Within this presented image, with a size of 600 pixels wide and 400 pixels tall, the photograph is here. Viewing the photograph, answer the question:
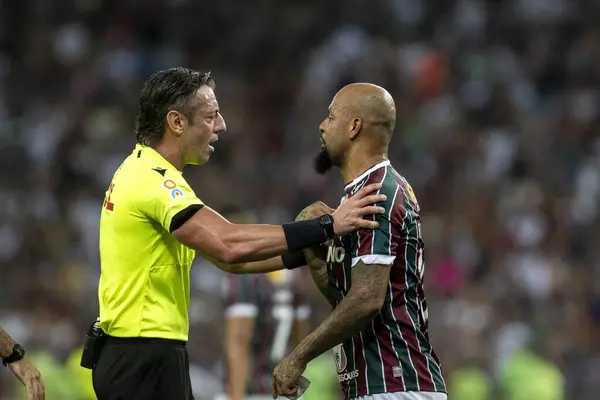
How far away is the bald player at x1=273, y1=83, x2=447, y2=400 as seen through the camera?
16.4 feet

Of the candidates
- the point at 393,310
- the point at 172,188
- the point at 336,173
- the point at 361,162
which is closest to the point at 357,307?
the point at 393,310

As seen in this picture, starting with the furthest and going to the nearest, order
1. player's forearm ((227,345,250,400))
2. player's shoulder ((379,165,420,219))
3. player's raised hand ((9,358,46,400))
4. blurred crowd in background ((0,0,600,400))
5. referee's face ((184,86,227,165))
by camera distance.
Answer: blurred crowd in background ((0,0,600,400)) < player's forearm ((227,345,250,400)) < referee's face ((184,86,227,165)) < player's raised hand ((9,358,46,400)) < player's shoulder ((379,165,420,219))

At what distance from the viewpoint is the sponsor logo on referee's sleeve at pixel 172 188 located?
5.00m

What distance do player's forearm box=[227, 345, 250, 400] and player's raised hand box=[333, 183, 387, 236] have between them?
4.30m

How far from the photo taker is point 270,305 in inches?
362

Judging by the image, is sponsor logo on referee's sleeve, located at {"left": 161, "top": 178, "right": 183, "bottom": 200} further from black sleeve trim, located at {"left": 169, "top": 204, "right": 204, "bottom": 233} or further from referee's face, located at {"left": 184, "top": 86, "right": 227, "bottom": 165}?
referee's face, located at {"left": 184, "top": 86, "right": 227, "bottom": 165}

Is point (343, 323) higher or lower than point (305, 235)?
lower

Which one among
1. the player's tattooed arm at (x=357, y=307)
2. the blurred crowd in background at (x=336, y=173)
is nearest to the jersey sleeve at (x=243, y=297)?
the blurred crowd in background at (x=336, y=173)

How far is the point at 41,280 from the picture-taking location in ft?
40.0

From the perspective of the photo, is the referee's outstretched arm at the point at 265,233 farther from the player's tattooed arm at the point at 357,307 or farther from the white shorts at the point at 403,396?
the white shorts at the point at 403,396

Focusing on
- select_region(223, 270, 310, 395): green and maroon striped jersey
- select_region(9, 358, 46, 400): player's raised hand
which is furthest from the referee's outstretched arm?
select_region(223, 270, 310, 395): green and maroon striped jersey

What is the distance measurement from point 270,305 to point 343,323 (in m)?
4.24

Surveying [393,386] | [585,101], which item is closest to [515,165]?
[585,101]

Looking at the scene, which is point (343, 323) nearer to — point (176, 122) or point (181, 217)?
point (181, 217)
